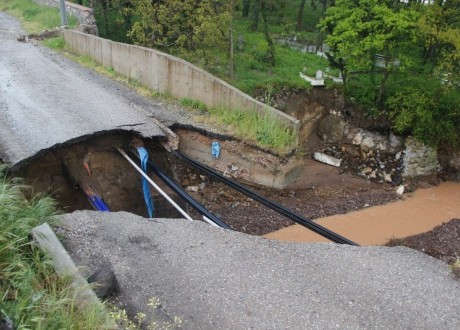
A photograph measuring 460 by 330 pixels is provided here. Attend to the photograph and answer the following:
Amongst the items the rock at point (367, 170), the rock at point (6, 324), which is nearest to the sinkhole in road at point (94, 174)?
the rock at point (6, 324)

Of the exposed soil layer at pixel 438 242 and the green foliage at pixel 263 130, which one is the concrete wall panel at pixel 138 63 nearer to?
the green foliage at pixel 263 130

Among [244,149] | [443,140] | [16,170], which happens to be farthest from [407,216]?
[16,170]

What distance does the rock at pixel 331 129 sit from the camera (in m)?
17.8

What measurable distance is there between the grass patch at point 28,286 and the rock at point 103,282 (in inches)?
12.3

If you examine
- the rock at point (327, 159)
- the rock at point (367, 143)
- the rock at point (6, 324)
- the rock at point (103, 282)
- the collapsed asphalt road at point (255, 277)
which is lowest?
the rock at point (327, 159)

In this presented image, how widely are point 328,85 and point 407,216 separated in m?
6.53

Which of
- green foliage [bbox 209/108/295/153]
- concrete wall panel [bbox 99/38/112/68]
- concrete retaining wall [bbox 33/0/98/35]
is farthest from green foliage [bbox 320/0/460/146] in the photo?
concrete retaining wall [bbox 33/0/98/35]

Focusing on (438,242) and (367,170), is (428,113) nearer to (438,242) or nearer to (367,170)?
(367,170)

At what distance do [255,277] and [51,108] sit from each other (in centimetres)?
755

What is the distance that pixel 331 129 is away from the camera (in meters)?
17.9

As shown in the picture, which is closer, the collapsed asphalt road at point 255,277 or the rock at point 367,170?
the collapsed asphalt road at point 255,277

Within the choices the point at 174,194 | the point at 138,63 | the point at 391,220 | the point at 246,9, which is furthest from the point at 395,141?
the point at 246,9

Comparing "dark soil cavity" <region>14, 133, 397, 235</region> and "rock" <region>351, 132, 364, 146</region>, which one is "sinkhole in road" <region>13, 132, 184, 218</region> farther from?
"rock" <region>351, 132, 364, 146</region>

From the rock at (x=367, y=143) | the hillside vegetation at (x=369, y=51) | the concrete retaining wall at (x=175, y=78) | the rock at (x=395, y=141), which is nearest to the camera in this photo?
the concrete retaining wall at (x=175, y=78)
